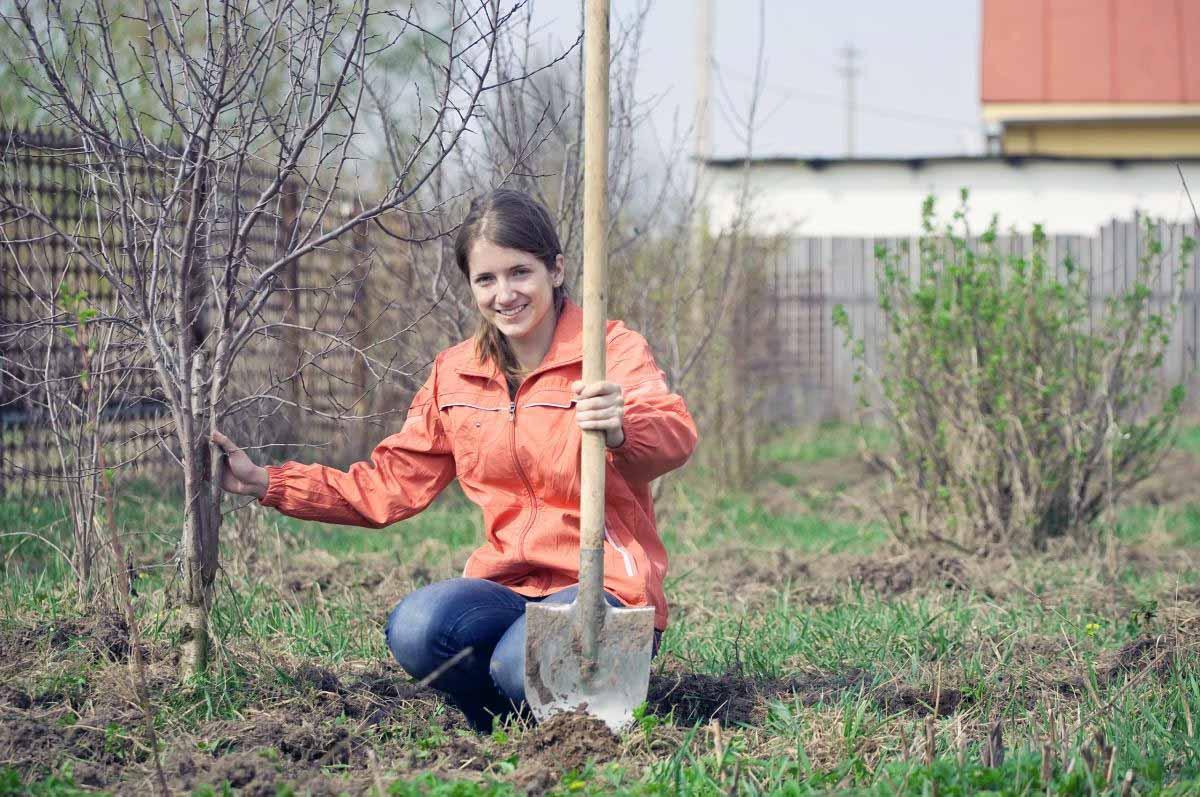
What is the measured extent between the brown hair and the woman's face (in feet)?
0.07

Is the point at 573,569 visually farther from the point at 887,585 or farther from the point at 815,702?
the point at 887,585

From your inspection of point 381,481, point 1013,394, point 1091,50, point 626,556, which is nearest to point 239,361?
point 381,481

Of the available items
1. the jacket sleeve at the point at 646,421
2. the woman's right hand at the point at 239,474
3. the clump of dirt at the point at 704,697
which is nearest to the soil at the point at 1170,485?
the clump of dirt at the point at 704,697

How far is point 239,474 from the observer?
3.01 m

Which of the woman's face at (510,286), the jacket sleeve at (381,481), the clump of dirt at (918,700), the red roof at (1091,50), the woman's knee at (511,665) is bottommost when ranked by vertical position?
the clump of dirt at (918,700)

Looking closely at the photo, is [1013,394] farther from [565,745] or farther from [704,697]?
[565,745]

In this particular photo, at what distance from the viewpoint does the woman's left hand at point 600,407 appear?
273 centimetres

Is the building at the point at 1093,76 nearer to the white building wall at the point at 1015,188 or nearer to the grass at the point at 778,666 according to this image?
the white building wall at the point at 1015,188

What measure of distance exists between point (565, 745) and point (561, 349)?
3.10 ft

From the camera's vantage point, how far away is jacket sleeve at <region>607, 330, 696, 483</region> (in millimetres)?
2832

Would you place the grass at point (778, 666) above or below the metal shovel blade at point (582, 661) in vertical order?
below

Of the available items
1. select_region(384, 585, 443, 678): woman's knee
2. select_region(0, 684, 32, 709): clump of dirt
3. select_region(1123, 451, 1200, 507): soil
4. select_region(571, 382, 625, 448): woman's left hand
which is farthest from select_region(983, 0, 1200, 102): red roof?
select_region(0, 684, 32, 709): clump of dirt

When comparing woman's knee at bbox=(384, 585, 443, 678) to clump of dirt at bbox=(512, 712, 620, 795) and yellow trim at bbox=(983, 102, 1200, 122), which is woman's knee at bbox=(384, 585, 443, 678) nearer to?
clump of dirt at bbox=(512, 712, 620, 795)

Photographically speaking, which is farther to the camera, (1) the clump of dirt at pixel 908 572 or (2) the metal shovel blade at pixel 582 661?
(1) the clump of dirt at pixel 908 572
